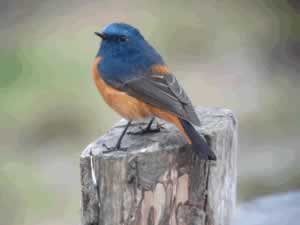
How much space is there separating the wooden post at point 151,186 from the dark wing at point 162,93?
0.24 metres

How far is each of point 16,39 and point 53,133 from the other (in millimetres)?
2487

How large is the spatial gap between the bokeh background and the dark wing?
293 cm

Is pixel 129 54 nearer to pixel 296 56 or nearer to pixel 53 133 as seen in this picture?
pixel 53 133

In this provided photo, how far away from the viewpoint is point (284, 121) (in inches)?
352

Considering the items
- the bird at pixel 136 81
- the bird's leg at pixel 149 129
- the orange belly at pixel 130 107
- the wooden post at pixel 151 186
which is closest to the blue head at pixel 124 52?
the bird at pixel 136 81

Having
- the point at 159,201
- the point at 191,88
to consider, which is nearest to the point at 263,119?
the point at 191,88

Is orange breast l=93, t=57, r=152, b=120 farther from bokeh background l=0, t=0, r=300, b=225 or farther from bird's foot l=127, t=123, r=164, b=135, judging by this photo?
bokeh background l=0, t=0, r=300, b=225

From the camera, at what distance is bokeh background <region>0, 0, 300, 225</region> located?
779 centimetres

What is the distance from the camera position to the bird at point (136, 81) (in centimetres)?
424

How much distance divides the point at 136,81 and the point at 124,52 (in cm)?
22

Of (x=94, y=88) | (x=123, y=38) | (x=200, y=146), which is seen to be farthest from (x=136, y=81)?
(x=94, y=88)

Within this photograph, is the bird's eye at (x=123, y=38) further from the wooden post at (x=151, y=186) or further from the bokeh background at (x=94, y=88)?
the bokeh background at (x=94, y=88)

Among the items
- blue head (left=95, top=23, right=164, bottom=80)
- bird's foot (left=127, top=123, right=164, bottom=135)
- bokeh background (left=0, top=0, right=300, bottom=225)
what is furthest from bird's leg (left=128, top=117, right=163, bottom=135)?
bokeh background (left=0, top=0, right=300, bottom=225)

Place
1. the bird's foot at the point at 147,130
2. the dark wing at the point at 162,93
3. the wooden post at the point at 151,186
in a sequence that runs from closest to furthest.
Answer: the wooden post at the point at 151,186 → the dark wing at the point at 162,93 → the bird's foot at the point at 147,130
